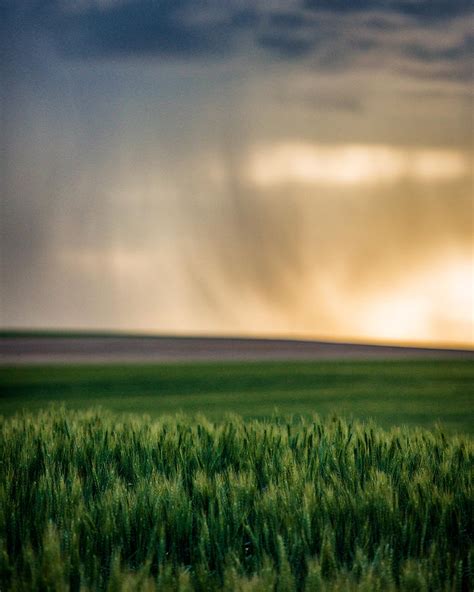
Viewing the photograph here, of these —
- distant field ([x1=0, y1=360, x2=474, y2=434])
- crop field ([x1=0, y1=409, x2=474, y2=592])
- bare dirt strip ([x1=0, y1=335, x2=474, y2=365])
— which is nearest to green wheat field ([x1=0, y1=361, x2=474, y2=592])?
crop field ([x1=0, y1=409, x2=474, y2=592])

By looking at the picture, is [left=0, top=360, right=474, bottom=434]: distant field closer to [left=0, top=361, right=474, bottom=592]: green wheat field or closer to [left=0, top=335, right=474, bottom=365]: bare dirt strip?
[left=0, top=335, right=474, bottom=365]: bare dirt strip

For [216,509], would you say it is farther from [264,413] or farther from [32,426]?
[264,413]

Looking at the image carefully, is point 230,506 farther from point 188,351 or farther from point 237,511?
point 188,351

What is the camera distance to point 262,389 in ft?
40.3

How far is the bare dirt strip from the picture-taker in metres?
19.0

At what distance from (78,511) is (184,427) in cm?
218

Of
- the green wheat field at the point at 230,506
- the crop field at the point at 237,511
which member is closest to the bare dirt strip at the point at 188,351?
the green wheat field at the point at 230,506

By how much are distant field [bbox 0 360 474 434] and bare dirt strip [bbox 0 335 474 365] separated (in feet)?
6.57

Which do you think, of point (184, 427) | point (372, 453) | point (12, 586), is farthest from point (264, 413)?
point (12, 586)

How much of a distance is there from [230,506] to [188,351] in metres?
18.2

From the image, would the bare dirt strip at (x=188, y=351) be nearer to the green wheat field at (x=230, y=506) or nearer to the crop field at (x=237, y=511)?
the green wheat field at (x=230, y=506)

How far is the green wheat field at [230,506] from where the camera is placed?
3.27 metres

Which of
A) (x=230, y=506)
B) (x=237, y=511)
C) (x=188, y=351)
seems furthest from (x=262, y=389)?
(x=188, y=351)

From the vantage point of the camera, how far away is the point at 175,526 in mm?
3875
